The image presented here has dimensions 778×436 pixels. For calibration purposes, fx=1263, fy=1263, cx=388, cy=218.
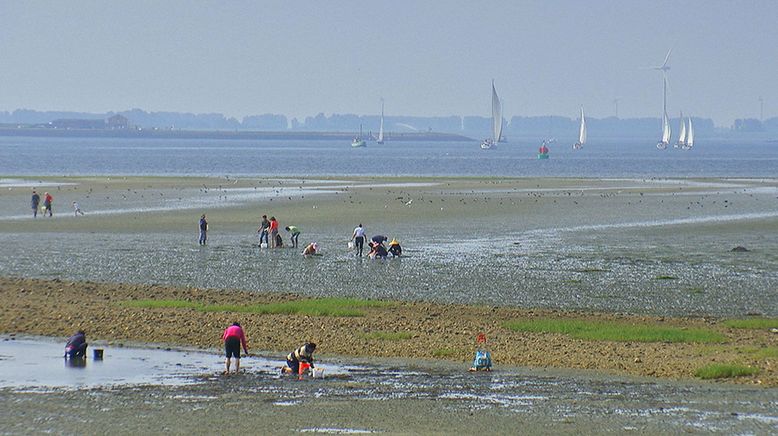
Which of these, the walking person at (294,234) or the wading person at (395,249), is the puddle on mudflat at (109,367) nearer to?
the wading person at (395,249)

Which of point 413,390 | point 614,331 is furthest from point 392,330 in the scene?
point 413,390

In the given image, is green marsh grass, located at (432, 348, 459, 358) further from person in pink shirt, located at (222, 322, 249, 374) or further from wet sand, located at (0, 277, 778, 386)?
person in pink shirt, located at (222, 322, 249, 374)

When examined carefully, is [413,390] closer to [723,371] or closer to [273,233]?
[723,371]

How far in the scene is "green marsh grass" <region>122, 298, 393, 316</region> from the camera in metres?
31.6

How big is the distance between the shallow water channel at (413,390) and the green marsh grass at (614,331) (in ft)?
13.1

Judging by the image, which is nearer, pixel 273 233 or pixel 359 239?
pixel 359 239

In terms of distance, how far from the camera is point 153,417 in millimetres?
20250

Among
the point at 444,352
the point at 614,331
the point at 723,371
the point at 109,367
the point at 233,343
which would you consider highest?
the point at 233,343

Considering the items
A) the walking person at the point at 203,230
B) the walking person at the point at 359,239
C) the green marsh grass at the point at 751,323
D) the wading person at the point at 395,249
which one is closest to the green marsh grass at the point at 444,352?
the green marsh grass at the point at 751,323

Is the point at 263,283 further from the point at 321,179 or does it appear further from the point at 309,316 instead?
the point at 321,179

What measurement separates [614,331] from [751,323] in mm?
3727

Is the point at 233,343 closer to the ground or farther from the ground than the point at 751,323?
farther from the ground

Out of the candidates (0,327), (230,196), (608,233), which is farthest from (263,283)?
(230,196)

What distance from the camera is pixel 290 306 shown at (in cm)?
3219
